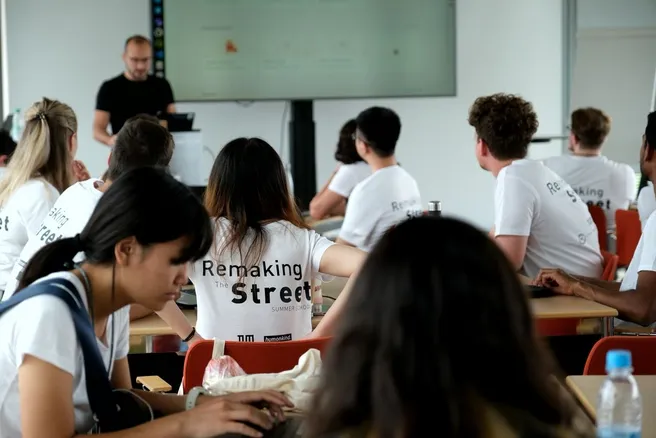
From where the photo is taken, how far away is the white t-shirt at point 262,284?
2.93m

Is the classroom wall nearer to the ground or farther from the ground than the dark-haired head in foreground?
farther from the ground

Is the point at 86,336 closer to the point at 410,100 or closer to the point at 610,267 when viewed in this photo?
the point at 610,267

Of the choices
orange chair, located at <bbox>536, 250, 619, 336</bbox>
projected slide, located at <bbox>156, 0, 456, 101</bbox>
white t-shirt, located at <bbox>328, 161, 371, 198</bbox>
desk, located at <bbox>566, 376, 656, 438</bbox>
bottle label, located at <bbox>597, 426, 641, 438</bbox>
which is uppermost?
projected slide, located at <bbox>156, 0, 456, 101</bbox>

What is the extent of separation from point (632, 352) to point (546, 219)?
151 cm

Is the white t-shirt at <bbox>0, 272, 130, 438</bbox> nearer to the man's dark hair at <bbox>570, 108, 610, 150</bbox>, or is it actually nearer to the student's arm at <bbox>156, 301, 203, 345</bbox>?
the student's arm at <bbox>156, 301, 203, 345</bbox>

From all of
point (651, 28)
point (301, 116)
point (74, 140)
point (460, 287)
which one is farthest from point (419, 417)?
point (651, 28)

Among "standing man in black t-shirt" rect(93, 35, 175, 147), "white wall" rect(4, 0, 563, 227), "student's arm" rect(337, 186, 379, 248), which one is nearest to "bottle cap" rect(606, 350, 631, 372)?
"student's arm" rect(337, 186, 379, 248)

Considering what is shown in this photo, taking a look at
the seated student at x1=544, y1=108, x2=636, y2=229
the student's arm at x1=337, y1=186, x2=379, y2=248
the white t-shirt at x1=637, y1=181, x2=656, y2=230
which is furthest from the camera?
the seated student at x1=544, y1=108, x2=636, y2=229

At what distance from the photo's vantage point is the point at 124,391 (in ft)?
6.46

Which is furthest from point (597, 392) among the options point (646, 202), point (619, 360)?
point (646, 202)

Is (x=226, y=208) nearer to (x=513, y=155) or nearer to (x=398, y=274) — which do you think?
Result: (x=513, y=155)

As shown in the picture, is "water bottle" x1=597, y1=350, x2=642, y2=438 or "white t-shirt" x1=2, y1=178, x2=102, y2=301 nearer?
"water bottle" x1=597, y1=350, x2=642, y2=438

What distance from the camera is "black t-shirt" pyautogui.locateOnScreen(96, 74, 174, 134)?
270 inches

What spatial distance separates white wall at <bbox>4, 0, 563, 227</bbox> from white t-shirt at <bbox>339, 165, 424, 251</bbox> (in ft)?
11.1
